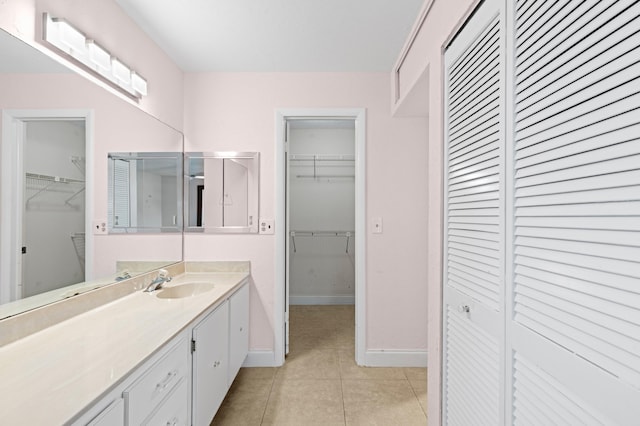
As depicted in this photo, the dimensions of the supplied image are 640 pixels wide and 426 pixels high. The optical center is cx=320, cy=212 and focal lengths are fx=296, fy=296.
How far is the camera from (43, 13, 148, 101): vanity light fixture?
1320 mm

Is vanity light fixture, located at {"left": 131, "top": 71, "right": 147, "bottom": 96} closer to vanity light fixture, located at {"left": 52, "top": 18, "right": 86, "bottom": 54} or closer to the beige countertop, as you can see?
vanity light fixture, located at {"left": 52, "top": 18, "right": 86, "bottom": 54}

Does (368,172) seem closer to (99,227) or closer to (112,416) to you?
(99,227)

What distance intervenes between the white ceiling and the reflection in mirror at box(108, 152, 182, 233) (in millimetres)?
809

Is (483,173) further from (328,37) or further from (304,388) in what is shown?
(304,388)

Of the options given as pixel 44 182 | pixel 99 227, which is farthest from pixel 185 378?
pixel 44 182

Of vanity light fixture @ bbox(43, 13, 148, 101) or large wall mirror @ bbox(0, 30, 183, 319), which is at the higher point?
vanity light fixture @ bbox(43, 13, 148, 101)

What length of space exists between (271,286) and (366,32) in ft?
6.57

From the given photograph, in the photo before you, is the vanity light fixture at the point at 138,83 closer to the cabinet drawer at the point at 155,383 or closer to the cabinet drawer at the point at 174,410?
the cabinet drawer at the point at 155,383

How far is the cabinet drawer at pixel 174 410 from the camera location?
1.11m

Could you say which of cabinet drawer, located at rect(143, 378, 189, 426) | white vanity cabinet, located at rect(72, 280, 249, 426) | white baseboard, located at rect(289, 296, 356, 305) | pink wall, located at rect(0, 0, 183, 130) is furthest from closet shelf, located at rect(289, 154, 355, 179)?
cabinet drawer, located at rect(143, 378, 189, 426)

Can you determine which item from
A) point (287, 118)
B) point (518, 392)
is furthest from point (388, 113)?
point (518, 392)

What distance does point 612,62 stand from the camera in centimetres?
60

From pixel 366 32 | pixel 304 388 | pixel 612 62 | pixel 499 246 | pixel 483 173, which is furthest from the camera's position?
pixel 304 388

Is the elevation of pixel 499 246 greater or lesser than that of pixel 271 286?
greater
